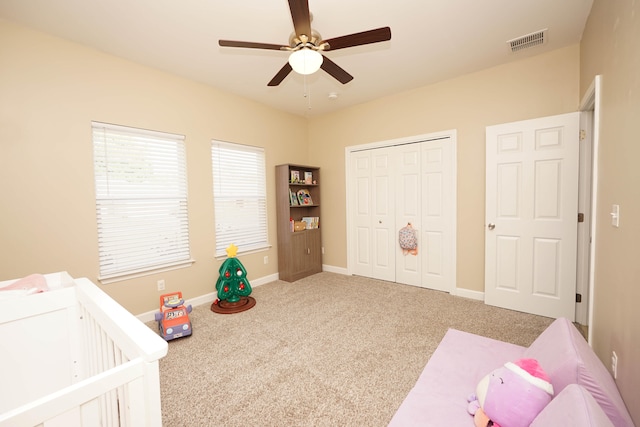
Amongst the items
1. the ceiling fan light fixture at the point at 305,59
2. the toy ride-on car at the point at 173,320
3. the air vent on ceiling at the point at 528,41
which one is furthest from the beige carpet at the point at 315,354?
the air vent on ceiling at the point at 528,41

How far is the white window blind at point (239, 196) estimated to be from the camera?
11.6ft

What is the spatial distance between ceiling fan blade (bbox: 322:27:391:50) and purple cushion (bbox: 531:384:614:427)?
194 centimetres

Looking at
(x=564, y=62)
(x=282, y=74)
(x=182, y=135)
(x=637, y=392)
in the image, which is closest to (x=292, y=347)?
(x=637, y=392)

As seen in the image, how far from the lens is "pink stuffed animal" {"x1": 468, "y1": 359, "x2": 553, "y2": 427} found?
1.09m

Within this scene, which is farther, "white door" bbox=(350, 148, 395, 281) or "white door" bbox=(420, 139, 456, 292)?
"white door" bbox=(350, 148, 395, 281)

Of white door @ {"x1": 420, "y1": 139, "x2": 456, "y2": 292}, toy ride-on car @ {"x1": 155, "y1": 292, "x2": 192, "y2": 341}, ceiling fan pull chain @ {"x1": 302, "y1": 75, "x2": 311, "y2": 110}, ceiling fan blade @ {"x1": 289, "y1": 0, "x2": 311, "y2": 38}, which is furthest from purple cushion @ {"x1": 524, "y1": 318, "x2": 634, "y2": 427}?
ceiling fan pull chain @ {"x1": 302, "y1": 75, "x2": 311, "y2": 110}

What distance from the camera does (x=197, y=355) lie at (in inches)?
87.0

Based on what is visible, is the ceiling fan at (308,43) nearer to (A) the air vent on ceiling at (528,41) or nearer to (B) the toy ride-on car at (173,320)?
(A) the air vent on ceiling at (528,41)

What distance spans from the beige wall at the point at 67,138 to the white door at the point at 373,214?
7.56 ft

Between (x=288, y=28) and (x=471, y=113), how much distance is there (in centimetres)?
231

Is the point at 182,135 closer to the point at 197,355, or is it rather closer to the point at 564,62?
the point at 197,355

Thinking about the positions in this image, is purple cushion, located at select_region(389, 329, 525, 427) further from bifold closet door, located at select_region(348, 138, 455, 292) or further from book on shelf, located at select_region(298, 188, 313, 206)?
book on shelf, located at select_region(298, 188, 313, 206)

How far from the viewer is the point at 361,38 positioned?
1772 millimetres

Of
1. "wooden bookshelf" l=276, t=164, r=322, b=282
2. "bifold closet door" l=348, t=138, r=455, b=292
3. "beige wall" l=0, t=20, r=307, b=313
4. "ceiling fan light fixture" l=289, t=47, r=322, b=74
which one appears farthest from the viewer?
"wooden bookshelf" l=276, t=164, r=322, b=282
